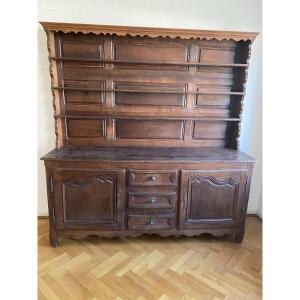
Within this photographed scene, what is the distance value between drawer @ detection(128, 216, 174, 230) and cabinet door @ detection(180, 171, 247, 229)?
12cm

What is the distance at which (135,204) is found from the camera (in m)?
1.90

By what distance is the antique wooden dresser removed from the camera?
1.87 meters

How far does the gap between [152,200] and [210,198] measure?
1.68 feet

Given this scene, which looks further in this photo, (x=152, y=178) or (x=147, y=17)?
(x=147, y=17)

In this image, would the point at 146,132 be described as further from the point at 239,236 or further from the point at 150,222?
the point at 239,236

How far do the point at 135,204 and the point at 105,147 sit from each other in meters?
0.66

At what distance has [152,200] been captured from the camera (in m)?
1.91

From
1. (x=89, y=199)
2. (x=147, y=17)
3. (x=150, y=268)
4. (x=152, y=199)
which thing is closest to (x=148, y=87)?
(x=147, y=17)

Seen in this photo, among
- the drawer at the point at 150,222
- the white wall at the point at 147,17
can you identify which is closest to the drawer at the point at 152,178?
the drawer at the point at 150,222

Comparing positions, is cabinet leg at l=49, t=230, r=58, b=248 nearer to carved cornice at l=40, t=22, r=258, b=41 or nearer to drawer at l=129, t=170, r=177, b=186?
drawer at l=129, t=170, r=177, b=186

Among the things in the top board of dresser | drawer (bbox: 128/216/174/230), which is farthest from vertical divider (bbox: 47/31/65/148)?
drawer (bbox: 128/216/174/230)

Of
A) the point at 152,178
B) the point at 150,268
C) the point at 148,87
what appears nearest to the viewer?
the point at 150,268
